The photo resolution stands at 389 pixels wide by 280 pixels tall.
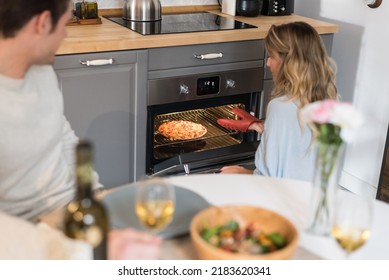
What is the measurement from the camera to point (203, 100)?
124 inches

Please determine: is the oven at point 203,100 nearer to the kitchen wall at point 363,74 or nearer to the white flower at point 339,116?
the kitchen wall at point 363,74

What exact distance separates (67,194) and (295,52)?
38.5 inches

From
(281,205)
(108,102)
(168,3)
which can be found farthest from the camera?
(168,3)

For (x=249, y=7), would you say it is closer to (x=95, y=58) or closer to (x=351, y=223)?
(x=95, y=58)

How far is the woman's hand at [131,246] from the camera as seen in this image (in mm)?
1224

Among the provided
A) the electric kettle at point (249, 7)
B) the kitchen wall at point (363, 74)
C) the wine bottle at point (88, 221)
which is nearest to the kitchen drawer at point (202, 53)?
the electric kettle at point (249, 7)

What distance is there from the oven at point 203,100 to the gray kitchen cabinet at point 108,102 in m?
0.08

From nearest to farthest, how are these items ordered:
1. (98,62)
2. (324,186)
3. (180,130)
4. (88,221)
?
1. (88,221)
2. (324,186)
3. (98,62)
4. (180,130)

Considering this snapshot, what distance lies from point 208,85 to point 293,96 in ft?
3.06

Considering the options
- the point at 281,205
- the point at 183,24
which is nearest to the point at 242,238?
the point at 281,205

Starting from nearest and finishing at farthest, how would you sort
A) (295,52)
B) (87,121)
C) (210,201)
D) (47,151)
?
(210,201) → (47,151) → (295,52) → (87,121)

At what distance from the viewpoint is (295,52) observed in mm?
2273

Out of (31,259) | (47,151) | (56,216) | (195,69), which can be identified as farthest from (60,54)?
(31,259)
